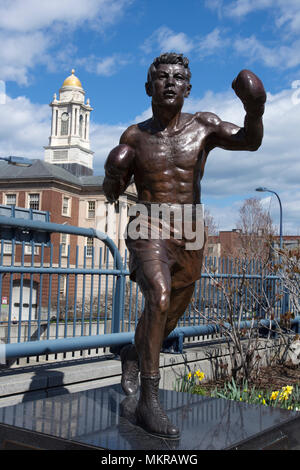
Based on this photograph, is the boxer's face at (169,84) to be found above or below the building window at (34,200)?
below

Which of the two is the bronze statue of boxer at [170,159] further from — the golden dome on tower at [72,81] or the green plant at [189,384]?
the golden dome on tower at [72,81]

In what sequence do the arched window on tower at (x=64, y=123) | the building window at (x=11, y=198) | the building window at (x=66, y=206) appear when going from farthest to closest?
the arched window on tower at (x=64, y=123)
the building window at (x=66, y=206)
the building window at (x=11, y=198)

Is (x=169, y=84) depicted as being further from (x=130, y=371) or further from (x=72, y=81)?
(x=72, y=81)

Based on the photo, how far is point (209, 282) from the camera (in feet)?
25.0

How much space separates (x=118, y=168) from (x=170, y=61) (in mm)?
812

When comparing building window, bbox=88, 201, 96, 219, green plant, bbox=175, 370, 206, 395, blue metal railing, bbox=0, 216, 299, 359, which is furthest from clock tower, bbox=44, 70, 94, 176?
green plant, bbox=175, 370, 206, 395

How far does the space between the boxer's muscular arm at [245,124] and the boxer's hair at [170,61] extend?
37cm

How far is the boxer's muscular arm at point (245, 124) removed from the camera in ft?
11.0

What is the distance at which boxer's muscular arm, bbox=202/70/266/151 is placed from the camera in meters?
3.35

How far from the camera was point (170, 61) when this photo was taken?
3594 mm

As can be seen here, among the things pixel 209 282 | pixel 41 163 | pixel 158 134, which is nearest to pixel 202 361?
pixel 209 282

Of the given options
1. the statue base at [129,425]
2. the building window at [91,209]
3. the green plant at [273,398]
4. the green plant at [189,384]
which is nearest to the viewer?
the statue base at [129,425]

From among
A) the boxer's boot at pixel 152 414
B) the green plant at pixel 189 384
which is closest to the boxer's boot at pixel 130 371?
the boxer's boot at pixel 152 414
